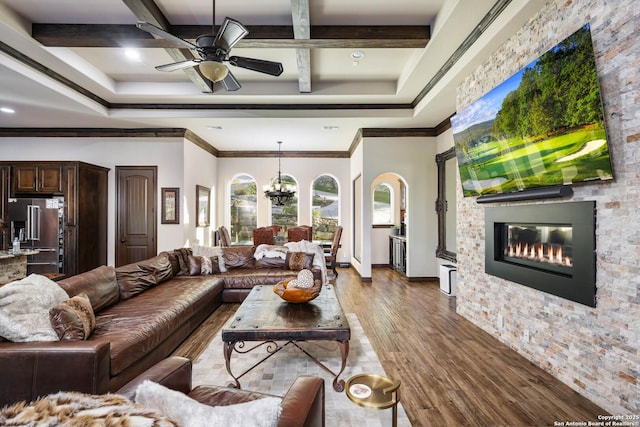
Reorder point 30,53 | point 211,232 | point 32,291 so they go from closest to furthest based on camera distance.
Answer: point 32,291
point 30,53
point 211,232

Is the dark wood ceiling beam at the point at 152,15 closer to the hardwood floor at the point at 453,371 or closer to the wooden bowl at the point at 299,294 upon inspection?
the wooden bowl at the point at 299,294

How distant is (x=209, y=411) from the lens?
A: 92 cm

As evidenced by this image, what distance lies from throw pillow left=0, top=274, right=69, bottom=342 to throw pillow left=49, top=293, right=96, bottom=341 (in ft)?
0.13

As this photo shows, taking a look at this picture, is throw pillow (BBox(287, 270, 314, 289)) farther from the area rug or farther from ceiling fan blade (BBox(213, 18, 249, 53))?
ceiling fan blade (BBox(213, 18, 249, 53))

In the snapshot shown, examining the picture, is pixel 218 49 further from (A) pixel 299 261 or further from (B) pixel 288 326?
(A) pixel 299 261

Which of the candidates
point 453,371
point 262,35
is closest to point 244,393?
point 453,371

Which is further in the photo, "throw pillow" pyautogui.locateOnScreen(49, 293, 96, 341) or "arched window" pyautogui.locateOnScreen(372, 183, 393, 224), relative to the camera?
"arched window" pyautogui.locateOnScreen(372, 183, 393, 224)

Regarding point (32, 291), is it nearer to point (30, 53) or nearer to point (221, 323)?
point (221, 323)

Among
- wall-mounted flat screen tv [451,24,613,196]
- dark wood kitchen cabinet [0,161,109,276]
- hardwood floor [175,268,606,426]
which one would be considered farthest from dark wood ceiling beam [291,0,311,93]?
dark wood kitchen cabinet [0,161,109,276]

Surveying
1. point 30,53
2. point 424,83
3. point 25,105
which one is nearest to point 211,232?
point 25,105

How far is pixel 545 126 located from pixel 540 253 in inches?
46.4

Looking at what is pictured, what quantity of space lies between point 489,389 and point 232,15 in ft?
14.0

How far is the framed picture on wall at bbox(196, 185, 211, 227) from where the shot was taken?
22.4ft

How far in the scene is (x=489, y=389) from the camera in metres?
2.34
